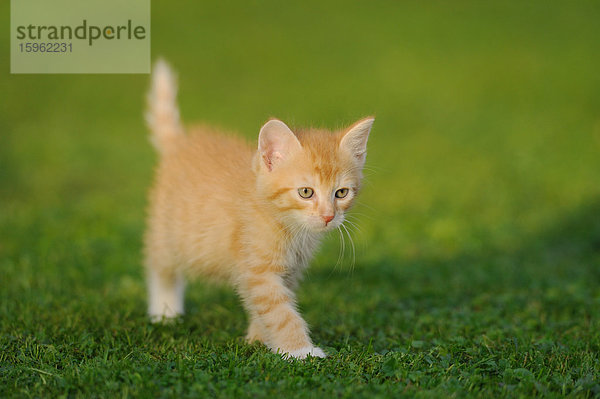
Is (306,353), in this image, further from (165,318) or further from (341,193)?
(165,318)

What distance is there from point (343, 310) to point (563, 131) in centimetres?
861

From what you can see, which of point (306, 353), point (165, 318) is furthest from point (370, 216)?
point (306, 353)

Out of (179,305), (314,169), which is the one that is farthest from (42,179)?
(314,169)

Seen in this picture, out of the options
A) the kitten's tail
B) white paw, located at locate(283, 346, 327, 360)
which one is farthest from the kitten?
the kitten's tail

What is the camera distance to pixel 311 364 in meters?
3.98

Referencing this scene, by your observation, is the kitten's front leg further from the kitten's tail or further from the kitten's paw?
the kitten's tail

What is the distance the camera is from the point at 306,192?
4316mm

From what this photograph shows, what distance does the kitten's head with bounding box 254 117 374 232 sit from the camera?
4.28 m

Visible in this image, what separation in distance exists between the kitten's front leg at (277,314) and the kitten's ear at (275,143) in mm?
805

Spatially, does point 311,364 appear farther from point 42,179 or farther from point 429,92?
point 429,92

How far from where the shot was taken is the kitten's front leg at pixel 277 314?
425cm

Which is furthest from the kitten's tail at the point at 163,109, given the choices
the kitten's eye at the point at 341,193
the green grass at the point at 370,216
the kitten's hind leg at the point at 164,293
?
the kitten's eye at the point at 341,193

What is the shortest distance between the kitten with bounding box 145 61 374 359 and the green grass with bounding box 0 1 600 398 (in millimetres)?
325

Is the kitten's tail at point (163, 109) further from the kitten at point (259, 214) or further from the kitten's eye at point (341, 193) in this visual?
the kitten's eye at point (341, 193)
